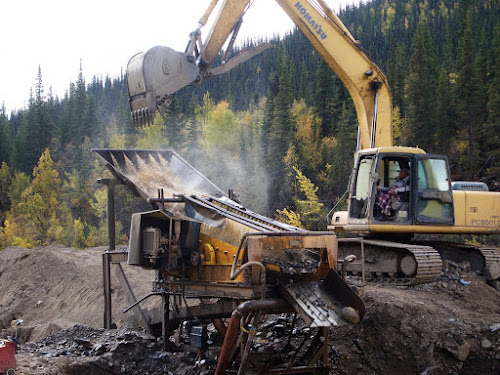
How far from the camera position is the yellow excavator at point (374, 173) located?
9.45m

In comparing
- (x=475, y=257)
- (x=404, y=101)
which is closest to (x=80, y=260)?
(x=475, y=257)

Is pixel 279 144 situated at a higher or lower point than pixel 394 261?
higher

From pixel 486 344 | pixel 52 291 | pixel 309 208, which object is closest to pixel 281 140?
pixel 309 208

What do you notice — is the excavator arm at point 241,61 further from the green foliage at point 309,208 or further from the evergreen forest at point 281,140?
the green foliage at point 309,208

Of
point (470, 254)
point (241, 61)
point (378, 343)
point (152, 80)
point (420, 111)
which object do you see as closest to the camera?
point (378, 343)

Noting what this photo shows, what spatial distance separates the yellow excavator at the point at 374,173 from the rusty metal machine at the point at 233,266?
2.25 metres

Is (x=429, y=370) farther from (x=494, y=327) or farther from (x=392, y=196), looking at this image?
(x=392, y=196)

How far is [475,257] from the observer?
1081 cm

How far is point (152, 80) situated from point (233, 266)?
160 inches

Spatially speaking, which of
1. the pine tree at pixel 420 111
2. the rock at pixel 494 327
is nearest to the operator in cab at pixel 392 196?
the rock at pixel 494 327

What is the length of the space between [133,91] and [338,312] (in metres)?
5.05

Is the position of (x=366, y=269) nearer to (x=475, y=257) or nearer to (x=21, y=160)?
(x=475, y=257)

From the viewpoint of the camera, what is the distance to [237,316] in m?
5.75

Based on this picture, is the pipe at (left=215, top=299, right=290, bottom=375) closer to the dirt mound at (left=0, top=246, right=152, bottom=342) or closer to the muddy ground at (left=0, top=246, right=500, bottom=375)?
the muddy ground at (left=0, top=246, right=500, bottom=375)
